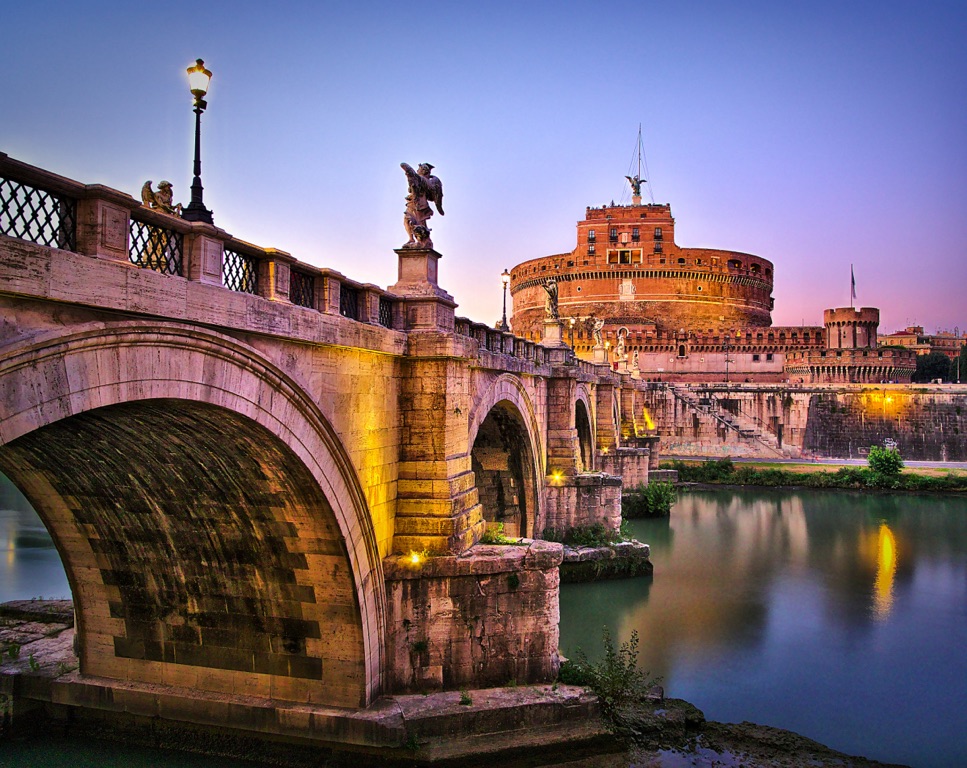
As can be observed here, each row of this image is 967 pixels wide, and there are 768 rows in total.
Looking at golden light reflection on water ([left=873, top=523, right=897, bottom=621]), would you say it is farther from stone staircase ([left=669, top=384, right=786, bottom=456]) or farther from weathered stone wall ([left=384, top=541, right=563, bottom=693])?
stone staircase ([left=669, top=384, right=786, bottom=456])

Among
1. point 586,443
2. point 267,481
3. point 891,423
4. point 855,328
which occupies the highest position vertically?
point 855,328

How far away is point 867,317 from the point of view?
5812 centimetres

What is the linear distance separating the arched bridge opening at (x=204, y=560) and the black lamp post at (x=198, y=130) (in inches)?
71.7

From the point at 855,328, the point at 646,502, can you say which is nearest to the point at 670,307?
the point at 855,328

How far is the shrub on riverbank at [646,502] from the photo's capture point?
85.8 ft

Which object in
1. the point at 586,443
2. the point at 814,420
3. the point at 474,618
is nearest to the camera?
the point at 474,618

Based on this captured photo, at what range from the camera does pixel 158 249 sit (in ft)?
16.8

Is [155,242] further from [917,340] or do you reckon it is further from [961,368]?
[917,340]

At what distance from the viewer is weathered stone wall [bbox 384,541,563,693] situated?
8562mm

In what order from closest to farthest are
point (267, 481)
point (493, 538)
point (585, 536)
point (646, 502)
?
1. point (267, 481)
2. point (493, 538)
3. point (585, 536)
4. point (646, 502)

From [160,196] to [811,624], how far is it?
14155 millimetres

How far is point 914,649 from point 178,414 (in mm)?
13829

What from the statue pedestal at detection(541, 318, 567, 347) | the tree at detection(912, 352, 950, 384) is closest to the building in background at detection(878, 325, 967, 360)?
the tree at detection(912, 352, 950, 384)

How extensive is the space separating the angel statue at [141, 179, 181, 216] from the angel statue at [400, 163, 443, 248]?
2617mm
